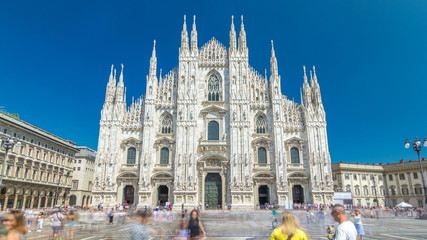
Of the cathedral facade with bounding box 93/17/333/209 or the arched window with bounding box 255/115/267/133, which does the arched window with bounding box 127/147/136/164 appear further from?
the arched window with bounding box 255/115/267/133

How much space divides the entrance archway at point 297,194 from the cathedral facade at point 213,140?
123 mm

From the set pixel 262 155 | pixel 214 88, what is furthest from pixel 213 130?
pixel 262 155

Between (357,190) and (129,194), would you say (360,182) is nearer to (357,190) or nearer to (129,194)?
(357,190)

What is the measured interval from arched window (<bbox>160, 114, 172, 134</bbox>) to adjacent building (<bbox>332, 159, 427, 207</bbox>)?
35744 millimetres

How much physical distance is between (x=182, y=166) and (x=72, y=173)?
32171 millimetres

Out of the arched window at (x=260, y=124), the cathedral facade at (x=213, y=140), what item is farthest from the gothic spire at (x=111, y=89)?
the arched window at (x=260, y=124)

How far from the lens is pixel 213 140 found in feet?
131

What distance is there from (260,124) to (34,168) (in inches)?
1346

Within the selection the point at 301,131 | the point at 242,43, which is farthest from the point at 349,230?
the point at 242,43

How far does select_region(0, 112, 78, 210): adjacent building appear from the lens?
4044cm

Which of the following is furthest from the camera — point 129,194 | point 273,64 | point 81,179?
point 81,179

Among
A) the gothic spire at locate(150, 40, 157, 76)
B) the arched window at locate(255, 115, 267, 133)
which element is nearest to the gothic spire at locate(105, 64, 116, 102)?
the gothic spire at locate(150, 40, 157, 76)

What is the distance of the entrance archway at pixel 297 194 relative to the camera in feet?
128

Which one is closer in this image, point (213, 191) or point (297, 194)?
point (213, 191)
